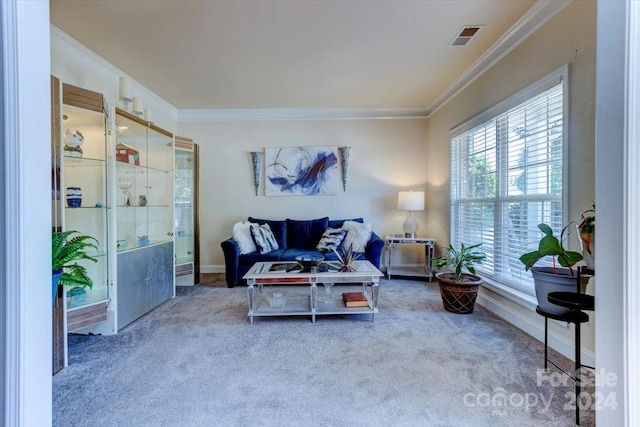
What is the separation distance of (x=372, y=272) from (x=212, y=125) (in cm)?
373

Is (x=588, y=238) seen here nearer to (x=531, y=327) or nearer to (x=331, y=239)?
(x=531, y=327)

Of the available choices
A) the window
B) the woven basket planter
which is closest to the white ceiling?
the window

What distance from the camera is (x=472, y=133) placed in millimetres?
3395

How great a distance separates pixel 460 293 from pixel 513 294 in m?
0.45

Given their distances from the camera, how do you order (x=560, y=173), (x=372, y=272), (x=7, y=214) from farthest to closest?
1. (x=372, y=272)
2. (x=560, y=173)
3. (x=7, y=214)

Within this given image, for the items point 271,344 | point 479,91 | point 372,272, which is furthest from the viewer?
point 479,91

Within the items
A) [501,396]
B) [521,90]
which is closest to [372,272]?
[501,396]

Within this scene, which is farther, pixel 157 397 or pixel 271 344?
pixel 271 344

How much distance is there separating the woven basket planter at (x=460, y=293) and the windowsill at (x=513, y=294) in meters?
0.19

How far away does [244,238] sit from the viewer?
13.5 feet

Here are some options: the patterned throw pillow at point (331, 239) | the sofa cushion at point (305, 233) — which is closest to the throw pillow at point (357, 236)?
the patterned throw pillow at point (331, 239)

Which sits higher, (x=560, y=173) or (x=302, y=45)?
(x=302, y=45)

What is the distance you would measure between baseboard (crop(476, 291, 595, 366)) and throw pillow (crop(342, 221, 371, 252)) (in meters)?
1.58

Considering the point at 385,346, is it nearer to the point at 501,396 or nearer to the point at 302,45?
the point at 501,396
